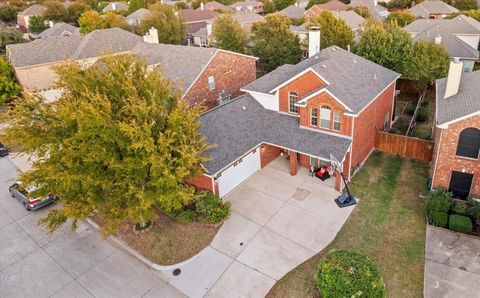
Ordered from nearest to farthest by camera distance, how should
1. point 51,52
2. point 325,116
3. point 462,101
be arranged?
1. point 462,101
2. point 325,116
3. point 51,52

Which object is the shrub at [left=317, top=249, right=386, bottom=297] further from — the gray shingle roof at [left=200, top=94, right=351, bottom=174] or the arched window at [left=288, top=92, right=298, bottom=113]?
the arched window at [left=288, top=92, right=298, bottom=113]

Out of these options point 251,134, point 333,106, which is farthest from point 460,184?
point 251,134

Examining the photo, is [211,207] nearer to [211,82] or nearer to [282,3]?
[211,82]

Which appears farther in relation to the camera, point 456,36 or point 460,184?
point 456,36

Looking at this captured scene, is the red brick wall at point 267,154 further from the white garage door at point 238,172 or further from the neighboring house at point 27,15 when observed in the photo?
the neighboring house at point 27,15

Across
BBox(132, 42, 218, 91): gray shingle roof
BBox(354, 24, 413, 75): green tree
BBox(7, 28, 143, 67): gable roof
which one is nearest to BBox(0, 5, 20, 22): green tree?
BBox(7, 28, 143, 67): gable roof

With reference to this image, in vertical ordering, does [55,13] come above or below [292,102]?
above
